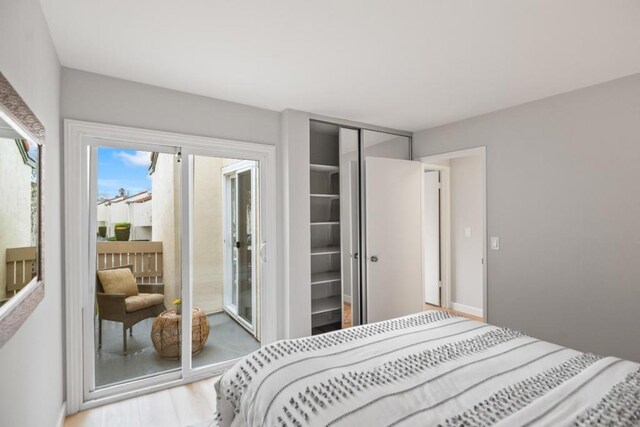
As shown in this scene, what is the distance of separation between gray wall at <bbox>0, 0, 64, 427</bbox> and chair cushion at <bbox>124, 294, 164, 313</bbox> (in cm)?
48

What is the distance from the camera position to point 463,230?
16.0ft

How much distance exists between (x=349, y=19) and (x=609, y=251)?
8.44ft

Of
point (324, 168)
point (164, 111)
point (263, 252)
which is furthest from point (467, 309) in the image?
point (164, 111)

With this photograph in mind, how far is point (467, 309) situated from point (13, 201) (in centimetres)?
496

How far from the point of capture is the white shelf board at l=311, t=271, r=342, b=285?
358cm

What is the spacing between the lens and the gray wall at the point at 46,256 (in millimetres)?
1178

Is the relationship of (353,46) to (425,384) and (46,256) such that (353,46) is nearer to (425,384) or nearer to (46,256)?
(425,384)

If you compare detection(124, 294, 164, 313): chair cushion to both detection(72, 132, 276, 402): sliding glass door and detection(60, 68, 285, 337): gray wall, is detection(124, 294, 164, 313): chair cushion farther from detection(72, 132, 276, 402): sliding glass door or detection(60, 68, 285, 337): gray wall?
detection(60, 68, 285, 337): gray wall

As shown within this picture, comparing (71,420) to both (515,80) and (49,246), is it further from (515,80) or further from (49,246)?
(515,80)

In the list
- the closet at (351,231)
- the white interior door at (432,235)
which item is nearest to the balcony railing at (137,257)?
the closet at (351,231)

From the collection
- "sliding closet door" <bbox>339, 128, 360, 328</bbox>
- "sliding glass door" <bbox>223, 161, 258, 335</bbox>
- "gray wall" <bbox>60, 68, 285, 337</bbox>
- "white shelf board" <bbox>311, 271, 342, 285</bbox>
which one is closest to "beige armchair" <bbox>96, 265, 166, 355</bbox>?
"sliding glass door" <bbox>223, 161, 258, 335</bbox>

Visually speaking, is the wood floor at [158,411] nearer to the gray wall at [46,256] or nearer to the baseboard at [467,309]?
the gray wall at [46,256]

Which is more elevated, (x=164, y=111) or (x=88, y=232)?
(x=164, y=111)

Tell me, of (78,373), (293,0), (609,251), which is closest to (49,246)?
(78,373)
